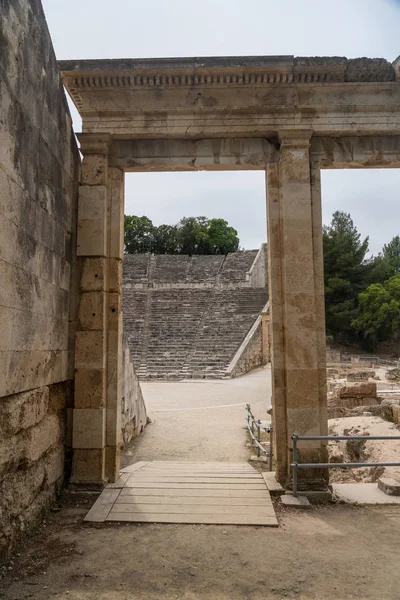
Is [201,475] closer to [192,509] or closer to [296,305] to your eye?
[192,509]

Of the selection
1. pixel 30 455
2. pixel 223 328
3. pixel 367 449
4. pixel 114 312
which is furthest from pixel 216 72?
pixel 223 328

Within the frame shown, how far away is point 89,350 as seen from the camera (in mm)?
5324

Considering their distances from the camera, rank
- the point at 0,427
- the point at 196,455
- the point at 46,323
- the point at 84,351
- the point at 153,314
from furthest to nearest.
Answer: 1. the point at 153,314
2. the point at 196,455
3. the point at 84,351
4. the point at 46,323
5. the point at 0,427

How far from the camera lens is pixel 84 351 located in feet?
17.5

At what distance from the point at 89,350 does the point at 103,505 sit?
68.7 inches

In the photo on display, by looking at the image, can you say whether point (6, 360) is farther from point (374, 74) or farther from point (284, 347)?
point (374, 74)

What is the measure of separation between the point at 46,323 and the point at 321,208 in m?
3.62

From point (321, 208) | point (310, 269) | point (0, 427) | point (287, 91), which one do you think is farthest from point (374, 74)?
point (0, 427)

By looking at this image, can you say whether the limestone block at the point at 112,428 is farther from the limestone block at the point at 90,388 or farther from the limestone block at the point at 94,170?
the limestone block at the point at 94,170

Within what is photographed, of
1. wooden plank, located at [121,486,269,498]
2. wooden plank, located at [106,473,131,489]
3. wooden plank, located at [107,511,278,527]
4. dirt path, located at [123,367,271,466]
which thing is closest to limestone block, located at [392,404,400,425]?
dirt path, located at [123,367,271,466]

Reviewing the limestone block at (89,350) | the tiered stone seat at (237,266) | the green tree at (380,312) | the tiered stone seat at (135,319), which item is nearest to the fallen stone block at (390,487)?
the limestone block at (89,350)

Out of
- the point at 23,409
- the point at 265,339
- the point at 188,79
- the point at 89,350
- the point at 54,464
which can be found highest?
the point at 188,79

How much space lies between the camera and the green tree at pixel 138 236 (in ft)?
160

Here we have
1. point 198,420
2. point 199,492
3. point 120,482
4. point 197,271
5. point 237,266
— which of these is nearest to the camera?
point 199,492
